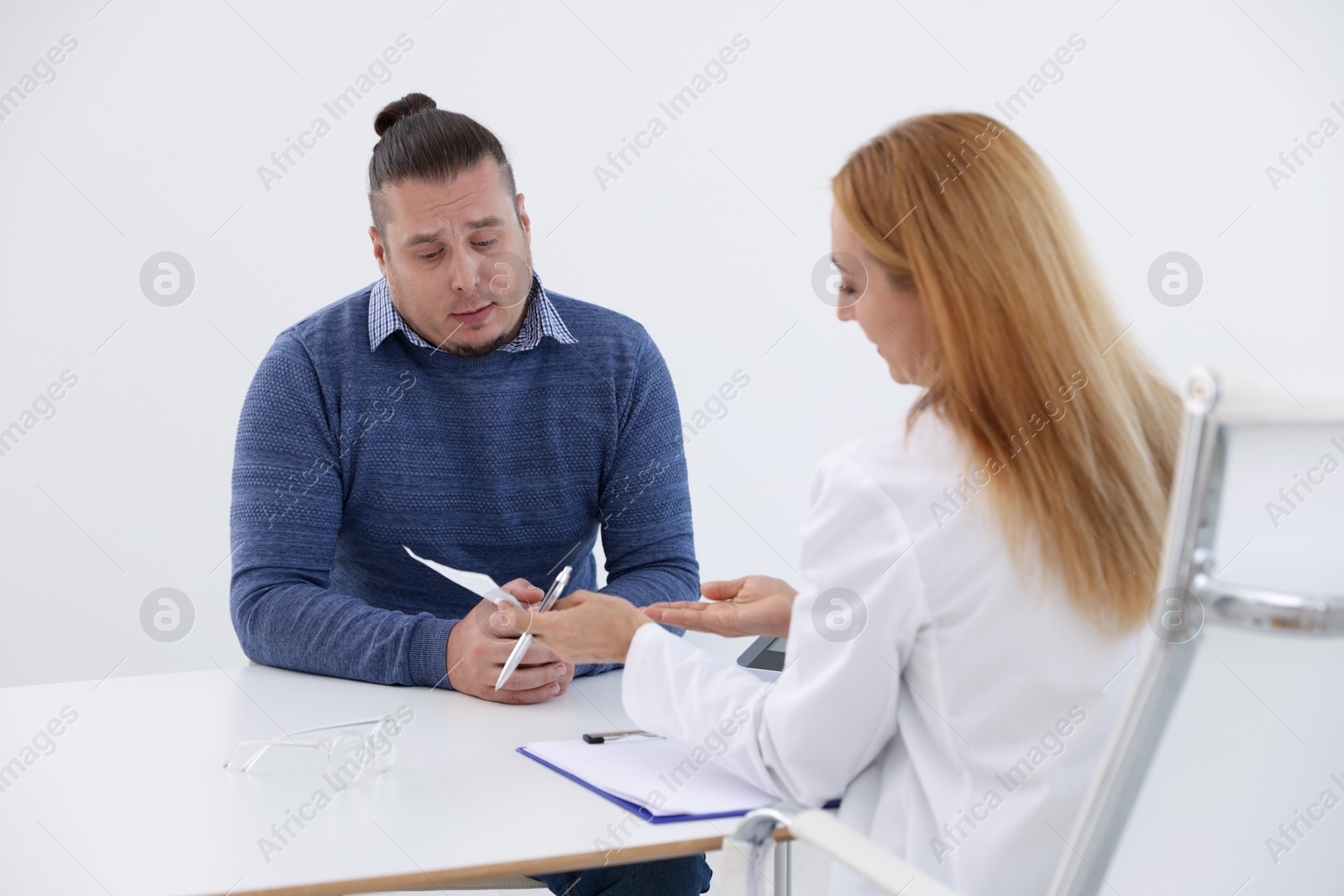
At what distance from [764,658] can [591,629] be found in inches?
18.7

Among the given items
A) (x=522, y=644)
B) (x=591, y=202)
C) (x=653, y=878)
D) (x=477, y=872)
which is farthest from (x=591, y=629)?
(x=591, y=202)

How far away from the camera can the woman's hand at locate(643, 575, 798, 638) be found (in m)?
1.44

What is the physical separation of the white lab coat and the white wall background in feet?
8.13

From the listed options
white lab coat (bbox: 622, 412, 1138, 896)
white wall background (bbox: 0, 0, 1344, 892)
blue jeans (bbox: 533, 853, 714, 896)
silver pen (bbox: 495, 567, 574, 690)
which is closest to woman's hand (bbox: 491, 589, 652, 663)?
silver pen (bbox: 495, 567, 574, 690)

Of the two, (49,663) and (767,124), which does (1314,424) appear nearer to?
(767,124)

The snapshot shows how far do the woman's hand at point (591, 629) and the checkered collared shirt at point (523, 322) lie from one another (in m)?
0.77

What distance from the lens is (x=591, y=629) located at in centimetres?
139

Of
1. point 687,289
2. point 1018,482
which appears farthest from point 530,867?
point 687,289

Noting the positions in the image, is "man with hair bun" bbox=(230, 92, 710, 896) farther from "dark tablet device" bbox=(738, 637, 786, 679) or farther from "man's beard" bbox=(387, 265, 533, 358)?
"dark tablet device" bbox=(738, 637, 786, 679)

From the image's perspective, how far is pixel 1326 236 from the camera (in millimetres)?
3574

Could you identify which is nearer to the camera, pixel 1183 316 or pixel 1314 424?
pixel 1314 424

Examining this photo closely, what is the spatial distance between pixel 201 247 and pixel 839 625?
2.75 meters

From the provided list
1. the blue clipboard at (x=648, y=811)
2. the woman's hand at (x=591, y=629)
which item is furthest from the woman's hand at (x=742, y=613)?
the blue clipboard at (x=648, y=811)

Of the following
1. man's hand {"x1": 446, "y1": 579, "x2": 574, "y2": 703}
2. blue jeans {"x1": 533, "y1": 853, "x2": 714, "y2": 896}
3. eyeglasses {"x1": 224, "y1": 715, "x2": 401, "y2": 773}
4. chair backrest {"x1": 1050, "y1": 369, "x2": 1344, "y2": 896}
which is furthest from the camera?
blue jeans {"x1": 533, "y1": 853, "x2": 714, "y2": 896}
